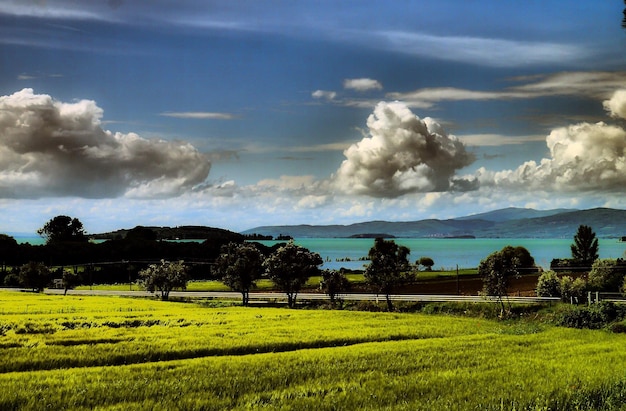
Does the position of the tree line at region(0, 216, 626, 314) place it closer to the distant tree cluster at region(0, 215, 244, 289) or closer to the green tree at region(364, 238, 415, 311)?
the green tree at region(364, 238, 415, 311)

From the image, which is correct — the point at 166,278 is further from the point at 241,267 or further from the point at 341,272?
the point at 341,272

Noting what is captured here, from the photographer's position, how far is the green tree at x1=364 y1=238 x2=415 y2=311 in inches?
2753

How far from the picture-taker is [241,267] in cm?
7675

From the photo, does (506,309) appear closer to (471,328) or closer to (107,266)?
(471,328)

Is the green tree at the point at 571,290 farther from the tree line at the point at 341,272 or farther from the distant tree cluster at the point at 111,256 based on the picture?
the distant tree cluster at the point at 111,256

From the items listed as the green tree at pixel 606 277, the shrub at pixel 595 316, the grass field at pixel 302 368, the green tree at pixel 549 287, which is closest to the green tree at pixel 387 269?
the green tree at pixel 549 287

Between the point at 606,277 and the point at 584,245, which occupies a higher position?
the point at 584,245

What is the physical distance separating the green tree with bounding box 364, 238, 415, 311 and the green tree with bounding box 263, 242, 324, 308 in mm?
6823

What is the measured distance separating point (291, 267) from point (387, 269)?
11.5m

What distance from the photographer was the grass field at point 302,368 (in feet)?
58.6

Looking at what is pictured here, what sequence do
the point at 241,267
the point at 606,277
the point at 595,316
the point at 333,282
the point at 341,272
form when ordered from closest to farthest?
the point at 595,316 → the point at 606,277 → the point at 333,282 → the point at 341,272 → the point at 241,267

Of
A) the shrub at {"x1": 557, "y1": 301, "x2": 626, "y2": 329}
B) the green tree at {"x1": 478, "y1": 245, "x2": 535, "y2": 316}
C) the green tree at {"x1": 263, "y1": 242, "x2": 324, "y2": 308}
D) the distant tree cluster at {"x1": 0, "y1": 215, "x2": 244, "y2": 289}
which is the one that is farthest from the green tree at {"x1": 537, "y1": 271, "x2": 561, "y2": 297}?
the distant tree cluster at {"x1": 0, "y1": 215, "x2": 244, "y2": 289}

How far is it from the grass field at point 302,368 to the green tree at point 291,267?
108 feet

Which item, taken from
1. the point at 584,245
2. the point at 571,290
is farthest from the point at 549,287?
the point at 584,245
